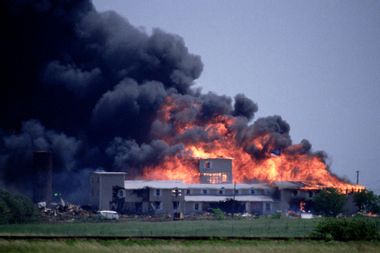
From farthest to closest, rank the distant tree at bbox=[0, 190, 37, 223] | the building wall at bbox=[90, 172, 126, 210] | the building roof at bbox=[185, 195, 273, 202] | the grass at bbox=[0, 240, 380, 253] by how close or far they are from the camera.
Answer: the building roof at bbox=[185, 195, 273, 202]
the building wall at bbox=[90, 172, 126, 210]
the distant tree at bbox=[0, 190, 37, 223]
the grass at bbox=[0, 240, 380, 253]

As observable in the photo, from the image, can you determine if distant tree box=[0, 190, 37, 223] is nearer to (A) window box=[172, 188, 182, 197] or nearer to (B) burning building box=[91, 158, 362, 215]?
(B) burning building box=[91, 158, 362, 215]

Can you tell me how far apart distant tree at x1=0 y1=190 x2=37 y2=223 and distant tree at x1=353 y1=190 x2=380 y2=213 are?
4044 centimetres

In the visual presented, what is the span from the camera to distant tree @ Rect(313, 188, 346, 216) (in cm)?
9275

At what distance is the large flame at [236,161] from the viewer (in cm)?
10788

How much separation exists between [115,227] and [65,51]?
2305 inches

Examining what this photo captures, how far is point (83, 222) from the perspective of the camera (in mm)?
74875

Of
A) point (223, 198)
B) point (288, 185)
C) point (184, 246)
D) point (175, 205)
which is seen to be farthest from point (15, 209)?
point (288, 185)

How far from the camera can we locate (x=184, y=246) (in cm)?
3975

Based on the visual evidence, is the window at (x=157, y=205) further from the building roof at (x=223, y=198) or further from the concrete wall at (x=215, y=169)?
the concrete wall at (x=215, y=169)

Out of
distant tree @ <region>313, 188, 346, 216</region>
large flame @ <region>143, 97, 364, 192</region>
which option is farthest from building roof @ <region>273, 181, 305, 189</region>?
distant tree @ <region>313, 188, 346, 216</region>

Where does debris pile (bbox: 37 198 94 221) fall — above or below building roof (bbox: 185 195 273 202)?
below

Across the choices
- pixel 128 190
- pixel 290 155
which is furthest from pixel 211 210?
pixel 290 155

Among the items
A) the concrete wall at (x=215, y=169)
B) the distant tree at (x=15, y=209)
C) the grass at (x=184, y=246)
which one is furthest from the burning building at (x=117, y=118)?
the grass at (x=184, y=246)

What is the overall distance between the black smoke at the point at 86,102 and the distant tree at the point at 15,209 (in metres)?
30.0
